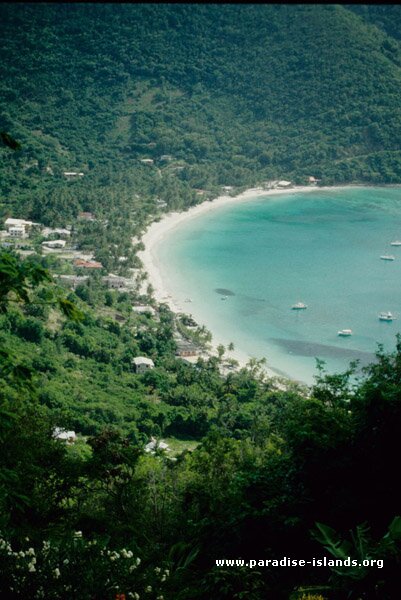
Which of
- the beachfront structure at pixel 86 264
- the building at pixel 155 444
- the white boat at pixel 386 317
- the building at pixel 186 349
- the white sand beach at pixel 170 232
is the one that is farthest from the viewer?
the beachfront structure at pixel 86 264

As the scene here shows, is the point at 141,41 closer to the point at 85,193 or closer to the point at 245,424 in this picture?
the point at 85,193

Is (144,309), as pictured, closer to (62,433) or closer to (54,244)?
(54,244)

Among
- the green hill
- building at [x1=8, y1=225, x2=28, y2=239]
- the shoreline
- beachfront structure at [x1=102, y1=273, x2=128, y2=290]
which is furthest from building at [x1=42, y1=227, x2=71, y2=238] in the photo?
the green hill

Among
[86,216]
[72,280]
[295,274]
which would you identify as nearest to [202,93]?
[86,216]

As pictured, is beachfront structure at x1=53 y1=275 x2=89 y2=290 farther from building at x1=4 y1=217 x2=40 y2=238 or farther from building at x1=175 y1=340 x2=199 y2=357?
building at x1=175 y1=340 x2=199 y2=357

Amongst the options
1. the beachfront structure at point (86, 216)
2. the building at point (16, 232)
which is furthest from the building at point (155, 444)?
the beachfront structure at point (86, 216)

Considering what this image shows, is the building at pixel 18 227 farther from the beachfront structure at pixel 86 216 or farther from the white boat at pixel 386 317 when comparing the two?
the white boat at pixel 386 317

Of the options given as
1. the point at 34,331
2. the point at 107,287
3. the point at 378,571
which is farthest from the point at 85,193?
the point at 378,571

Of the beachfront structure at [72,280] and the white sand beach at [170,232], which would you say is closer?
the white sand beach at [170,232]
